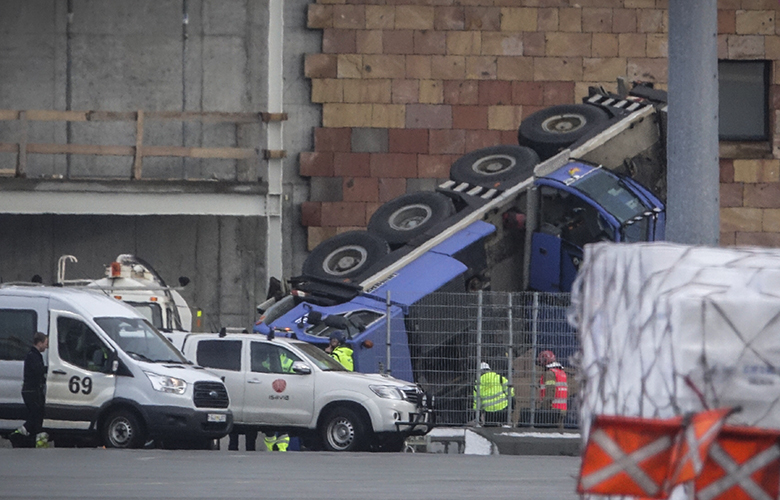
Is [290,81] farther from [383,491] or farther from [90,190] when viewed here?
[383,491]

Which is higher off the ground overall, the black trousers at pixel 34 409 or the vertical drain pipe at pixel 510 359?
the vertical drain pipe at pixel 510 359

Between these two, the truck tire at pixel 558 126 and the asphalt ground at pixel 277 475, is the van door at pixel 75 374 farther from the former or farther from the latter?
the truck tire at pixel 558 126

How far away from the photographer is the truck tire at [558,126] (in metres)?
20.4

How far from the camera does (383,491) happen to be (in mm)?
9719

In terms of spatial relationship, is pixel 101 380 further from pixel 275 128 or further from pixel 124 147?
pixel 275 128

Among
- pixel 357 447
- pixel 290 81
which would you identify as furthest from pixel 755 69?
pixel 357 447

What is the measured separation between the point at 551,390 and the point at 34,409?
21.2 ft

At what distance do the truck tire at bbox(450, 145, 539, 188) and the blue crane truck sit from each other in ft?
0.09

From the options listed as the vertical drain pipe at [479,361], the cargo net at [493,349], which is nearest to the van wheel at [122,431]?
the cargo net at [493,349]

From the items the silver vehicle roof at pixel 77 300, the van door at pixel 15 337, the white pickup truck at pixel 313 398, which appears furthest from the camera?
the white pickup truck at pixel 313 398

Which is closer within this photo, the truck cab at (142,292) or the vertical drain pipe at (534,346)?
the vertical drain pipe at (534,346)

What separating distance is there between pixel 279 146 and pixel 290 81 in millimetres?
1553

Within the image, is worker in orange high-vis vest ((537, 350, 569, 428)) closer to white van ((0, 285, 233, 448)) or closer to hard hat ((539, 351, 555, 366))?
hard hat ((539, 351, 555, 366))

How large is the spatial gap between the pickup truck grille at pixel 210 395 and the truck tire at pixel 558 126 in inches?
317
